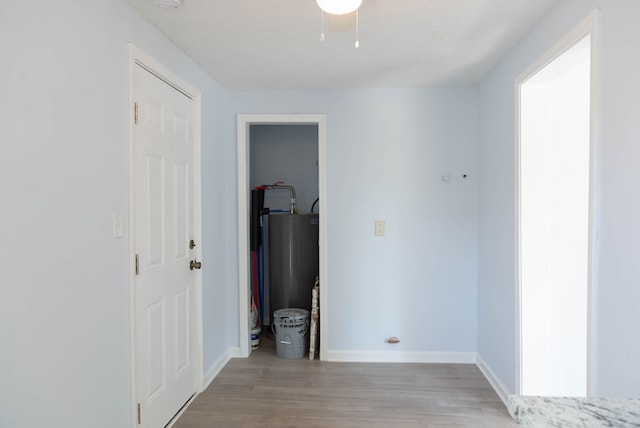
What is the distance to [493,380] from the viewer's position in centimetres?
271

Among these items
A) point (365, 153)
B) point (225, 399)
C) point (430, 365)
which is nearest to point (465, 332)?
point (430, 365)

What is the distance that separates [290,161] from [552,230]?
8.81 ft

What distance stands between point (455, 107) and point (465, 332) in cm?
193

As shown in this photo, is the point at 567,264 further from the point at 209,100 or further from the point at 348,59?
the point at 209,100

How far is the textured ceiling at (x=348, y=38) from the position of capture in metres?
1.85

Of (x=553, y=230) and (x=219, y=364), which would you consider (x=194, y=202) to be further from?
(x=553, y=230)

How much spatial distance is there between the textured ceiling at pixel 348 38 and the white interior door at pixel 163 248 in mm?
404

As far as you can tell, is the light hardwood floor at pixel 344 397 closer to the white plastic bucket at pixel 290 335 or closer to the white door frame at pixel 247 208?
the white plastic bucket at pixel 290 335

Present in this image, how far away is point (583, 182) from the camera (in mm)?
2246

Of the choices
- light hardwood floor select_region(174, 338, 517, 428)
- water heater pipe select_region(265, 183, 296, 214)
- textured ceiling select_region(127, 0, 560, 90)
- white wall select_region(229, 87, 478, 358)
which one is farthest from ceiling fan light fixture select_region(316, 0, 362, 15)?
water heater pipe select_region(265, 183, 296, 214)

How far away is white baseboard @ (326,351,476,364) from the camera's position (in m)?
3.13

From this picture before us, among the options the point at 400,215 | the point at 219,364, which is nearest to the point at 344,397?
the point at 219,364

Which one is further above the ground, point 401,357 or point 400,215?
point 400,215

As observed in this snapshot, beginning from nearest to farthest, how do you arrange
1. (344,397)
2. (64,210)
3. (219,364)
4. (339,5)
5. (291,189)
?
(64,210) < (339,5) < (344,397) < (219,364) < (291,189)
